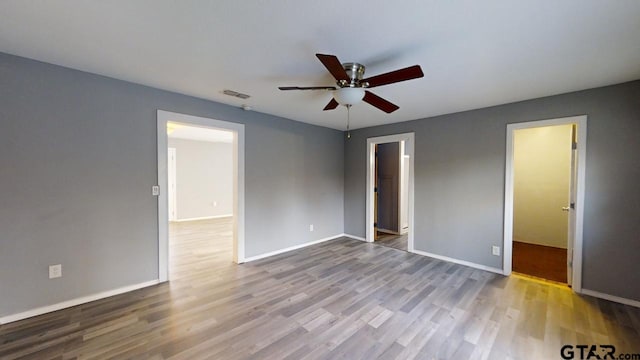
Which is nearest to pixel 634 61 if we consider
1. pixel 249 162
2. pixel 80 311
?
pixel 249 162

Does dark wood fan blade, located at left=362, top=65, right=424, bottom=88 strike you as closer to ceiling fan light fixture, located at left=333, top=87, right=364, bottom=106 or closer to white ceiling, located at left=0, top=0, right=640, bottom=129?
ceiling fan light fixture, located at left=333, top=87, right=364, bottom=106

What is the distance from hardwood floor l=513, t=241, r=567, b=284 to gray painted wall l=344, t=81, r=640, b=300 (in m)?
0.56

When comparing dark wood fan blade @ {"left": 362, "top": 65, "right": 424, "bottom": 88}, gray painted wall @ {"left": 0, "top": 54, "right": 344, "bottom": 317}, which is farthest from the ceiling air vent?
dark wood fan blade @ {"left": 362, "top": 65, "right": 424, "bottom": 88}

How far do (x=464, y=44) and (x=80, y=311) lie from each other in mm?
4143

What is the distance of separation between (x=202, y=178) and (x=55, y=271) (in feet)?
17.4

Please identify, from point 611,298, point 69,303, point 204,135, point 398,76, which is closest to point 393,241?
point 611,298

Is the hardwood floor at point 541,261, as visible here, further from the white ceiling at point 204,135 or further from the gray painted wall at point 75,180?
the white ceiling at point 204,135

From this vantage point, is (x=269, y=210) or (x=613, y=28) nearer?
(x=613, y=28)

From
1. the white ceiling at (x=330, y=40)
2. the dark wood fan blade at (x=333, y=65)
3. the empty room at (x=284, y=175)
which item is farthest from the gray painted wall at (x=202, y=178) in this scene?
the dark wood fan blade at (x=333, y=65)

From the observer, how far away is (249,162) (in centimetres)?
383

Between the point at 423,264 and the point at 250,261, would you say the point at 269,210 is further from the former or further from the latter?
the point at 423,264

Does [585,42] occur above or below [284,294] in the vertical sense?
above

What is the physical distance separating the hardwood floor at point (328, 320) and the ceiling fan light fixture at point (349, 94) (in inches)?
79.2

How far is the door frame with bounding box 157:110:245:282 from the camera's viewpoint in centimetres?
298
